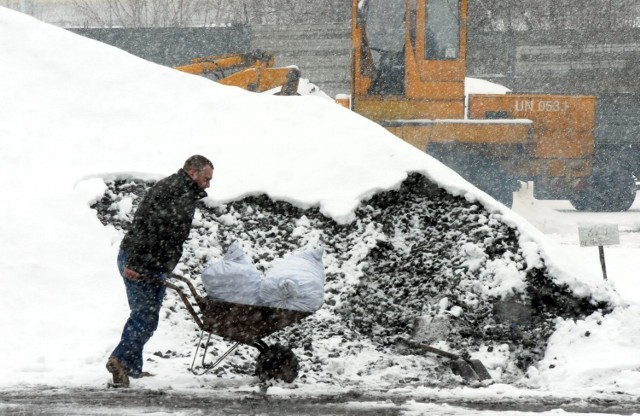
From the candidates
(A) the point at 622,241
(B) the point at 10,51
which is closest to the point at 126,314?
(B) the point at 10,51

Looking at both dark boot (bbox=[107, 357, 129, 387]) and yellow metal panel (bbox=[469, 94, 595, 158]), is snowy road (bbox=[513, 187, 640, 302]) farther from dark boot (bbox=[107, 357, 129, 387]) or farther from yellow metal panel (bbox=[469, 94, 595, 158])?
dark boot (bbox=[107, 357, 129, 387])

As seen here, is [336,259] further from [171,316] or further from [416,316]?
[171,316]

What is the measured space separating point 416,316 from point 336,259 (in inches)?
38.8

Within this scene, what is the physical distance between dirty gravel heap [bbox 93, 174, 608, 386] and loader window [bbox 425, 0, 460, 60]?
746 centimetres

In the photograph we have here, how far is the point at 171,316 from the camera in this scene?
821 centimetres

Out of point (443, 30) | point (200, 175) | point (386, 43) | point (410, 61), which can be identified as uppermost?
point (443, 30)

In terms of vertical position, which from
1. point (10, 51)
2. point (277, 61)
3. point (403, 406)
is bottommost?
point (403, 406)

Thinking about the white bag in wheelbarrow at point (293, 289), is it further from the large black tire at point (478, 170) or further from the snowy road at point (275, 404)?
the large black tire at point (478, 170)

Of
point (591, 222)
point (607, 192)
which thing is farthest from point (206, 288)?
point (607, 192)

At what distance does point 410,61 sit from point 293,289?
10.4 metres

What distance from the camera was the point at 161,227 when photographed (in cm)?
673

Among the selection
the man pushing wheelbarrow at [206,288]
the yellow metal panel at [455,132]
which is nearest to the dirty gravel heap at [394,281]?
the man pushing wheelbarrow at [206,288]

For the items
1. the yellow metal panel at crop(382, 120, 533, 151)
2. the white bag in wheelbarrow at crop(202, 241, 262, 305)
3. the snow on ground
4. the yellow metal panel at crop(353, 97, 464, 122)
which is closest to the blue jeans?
the snow on ground

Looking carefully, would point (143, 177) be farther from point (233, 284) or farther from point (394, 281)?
point (233, 284)
